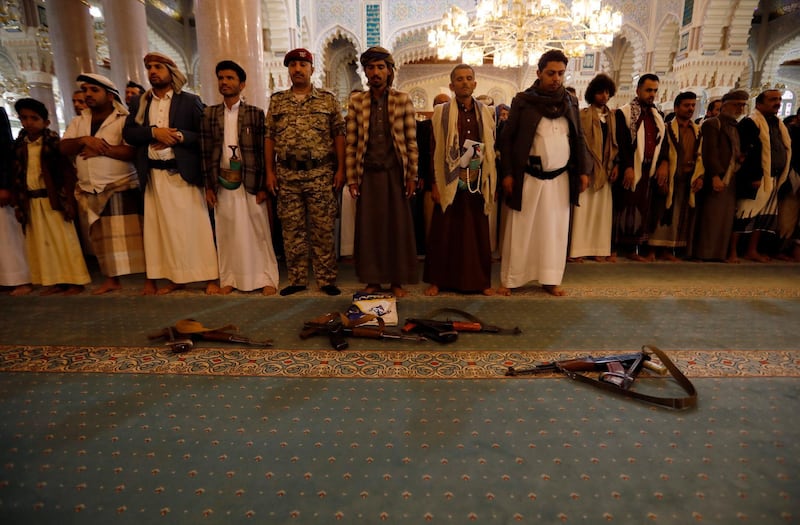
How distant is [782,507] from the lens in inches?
49.2

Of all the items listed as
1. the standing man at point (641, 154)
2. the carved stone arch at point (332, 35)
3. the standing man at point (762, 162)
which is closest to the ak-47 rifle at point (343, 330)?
the standing man at point (641, 154)

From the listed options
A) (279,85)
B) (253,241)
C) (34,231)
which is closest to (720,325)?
(253,241)

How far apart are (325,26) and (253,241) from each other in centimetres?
978

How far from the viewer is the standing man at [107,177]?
3023 millimetres

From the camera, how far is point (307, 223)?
3338 millimetres

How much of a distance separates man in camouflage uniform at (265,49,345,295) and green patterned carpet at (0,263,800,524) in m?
0.66

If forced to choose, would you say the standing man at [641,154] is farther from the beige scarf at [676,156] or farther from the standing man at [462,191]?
the standing man at [462,191]

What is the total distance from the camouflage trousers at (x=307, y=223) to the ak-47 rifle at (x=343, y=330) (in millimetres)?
812

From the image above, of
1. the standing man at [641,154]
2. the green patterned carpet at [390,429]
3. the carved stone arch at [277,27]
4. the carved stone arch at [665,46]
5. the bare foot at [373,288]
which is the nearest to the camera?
the green patterned carpet at [390,429]

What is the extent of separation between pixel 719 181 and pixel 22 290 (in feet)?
19.6

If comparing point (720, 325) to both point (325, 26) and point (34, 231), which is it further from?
point (325, 26)

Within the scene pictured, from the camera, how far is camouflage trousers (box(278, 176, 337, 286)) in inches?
122

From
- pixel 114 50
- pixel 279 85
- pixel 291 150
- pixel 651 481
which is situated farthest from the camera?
pixel 279 85

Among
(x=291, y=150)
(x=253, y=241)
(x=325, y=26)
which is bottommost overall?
(x=253, y=241)
